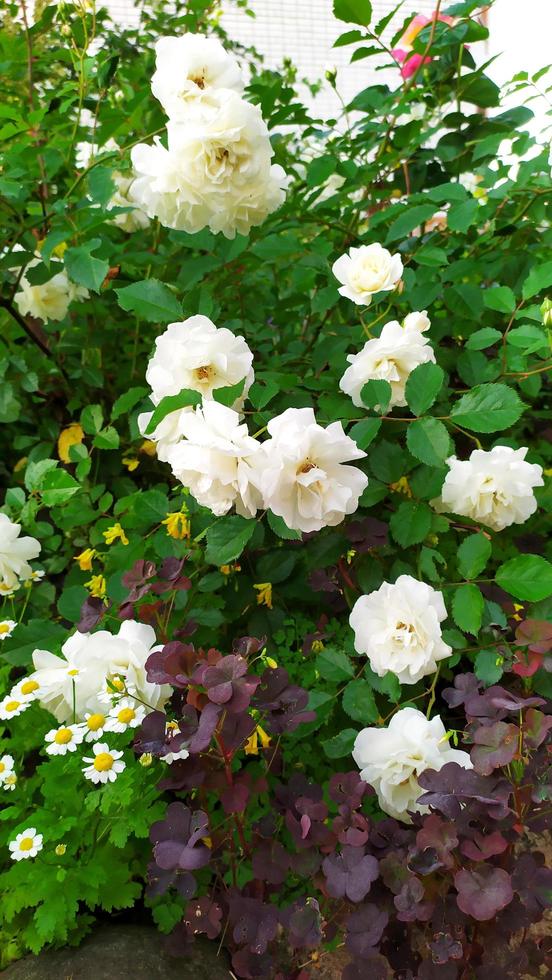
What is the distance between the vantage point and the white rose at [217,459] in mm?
747

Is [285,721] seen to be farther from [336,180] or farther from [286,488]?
[336,180]

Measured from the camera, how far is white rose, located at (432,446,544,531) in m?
0.93

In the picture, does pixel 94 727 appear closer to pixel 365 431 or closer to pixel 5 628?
pixel 5 628

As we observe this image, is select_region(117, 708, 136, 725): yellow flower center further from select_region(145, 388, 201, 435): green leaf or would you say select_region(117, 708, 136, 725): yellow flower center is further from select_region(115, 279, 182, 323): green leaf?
select_region(115, 279, 182, 323): green leaf

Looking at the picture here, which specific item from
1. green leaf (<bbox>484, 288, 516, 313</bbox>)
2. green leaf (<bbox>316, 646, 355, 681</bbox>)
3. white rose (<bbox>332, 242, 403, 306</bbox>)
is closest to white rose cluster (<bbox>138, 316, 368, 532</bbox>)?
green leaf (<bbox>316, 646, 355, 681</bbox>)

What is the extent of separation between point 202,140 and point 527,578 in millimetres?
640

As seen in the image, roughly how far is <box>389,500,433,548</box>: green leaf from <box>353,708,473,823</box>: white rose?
0.75ft

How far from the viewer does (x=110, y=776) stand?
0.82 m

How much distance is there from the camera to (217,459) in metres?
0.75

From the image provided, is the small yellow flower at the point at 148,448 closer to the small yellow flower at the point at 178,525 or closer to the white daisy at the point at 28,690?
the small yellow flower at the point at 178,525

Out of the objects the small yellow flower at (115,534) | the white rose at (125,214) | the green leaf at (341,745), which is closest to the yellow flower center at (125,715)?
the green leaf at (341,745)

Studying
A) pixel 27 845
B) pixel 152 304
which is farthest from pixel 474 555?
pixel 27 845

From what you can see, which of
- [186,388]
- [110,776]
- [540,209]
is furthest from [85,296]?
[110,776]

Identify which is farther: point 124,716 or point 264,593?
point 264,593
